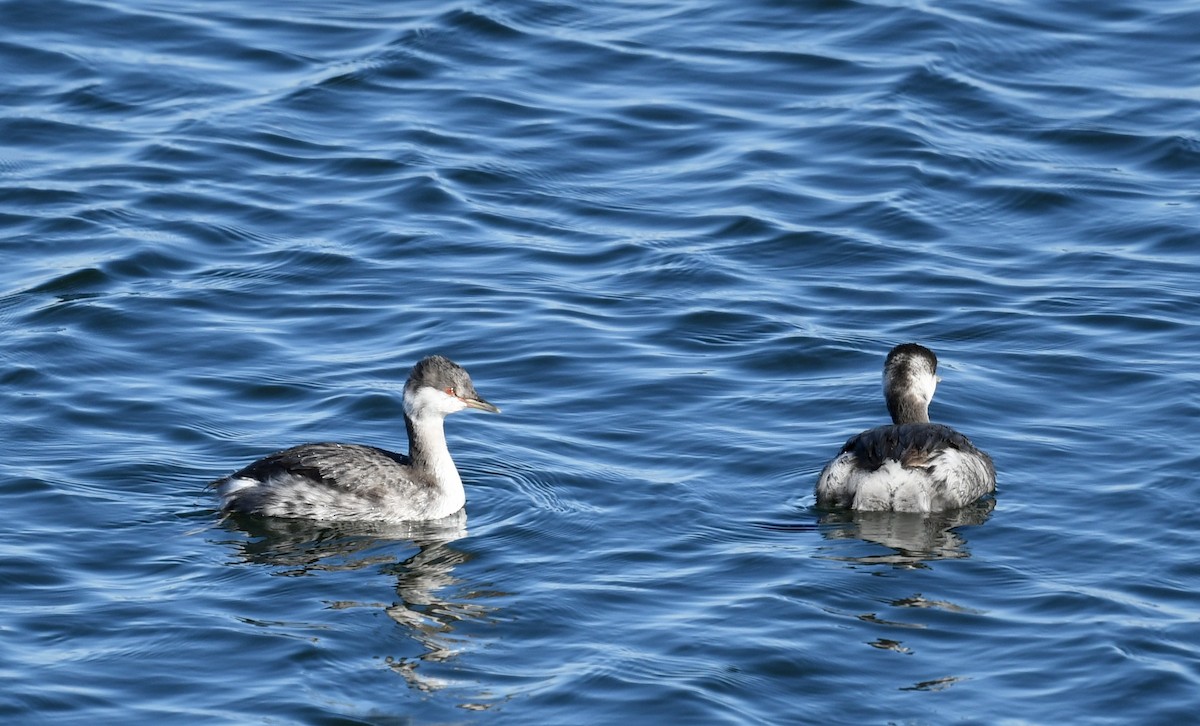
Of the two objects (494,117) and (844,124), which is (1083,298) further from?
(494,117)

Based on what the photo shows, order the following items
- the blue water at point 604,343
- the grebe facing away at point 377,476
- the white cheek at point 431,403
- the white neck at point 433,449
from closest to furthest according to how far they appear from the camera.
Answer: the blue water at point 604,343
the grebe facing away at point 377,476
the white neck at point 433,449
the white cheek at point 431,403

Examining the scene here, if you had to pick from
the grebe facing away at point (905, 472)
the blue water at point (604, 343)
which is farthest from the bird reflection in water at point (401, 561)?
the grebe facing away at point (905, 472)

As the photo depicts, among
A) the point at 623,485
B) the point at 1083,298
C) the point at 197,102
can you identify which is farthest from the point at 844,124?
the point at 623,485

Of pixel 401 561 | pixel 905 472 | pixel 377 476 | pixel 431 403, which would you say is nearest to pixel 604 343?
pixel 431 403

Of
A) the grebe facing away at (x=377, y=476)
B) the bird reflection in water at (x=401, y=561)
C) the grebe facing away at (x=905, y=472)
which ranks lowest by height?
the bird reflection in water at (x=401, y=561)

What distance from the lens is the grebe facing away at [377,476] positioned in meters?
11.6

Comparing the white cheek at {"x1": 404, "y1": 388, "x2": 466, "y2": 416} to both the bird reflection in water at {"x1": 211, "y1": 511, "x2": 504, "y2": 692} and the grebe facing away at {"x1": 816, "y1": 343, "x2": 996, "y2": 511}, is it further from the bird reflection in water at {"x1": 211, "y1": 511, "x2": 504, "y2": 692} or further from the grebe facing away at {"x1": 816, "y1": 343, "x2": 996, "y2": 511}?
the grebe facing away at {"x1": 816, "y1": 343, "x2": 996, "y2": 511}

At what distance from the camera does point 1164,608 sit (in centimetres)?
1033

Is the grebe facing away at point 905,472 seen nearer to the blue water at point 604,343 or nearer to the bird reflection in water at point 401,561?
the blue water at point 604,343

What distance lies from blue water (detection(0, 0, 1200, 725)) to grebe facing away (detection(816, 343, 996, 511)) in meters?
0.16

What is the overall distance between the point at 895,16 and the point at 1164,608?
11877 mm

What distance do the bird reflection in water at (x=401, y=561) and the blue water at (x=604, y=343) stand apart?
4 centimetres

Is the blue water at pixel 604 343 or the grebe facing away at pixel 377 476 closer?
the blue water at pixel 604 343

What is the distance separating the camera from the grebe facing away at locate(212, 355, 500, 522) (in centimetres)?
1165
